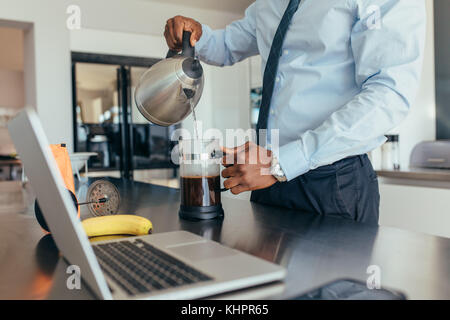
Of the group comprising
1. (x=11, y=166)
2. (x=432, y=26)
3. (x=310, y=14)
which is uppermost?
(x=432, y=26)

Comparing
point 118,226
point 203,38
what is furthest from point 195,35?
point 118,226

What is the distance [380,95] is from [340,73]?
0.69ft

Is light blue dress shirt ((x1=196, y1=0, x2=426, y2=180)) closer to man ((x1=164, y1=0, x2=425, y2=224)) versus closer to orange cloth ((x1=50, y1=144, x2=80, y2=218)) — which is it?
man ((x1=164, y1=0, x2=425, y2=224))

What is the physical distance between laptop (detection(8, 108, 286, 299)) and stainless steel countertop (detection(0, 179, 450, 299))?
4 cm

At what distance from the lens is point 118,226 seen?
2.56 ft

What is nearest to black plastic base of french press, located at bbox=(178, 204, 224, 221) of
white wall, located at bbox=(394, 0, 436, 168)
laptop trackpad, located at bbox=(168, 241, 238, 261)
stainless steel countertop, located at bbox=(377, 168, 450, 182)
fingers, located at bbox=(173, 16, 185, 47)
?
laptop trackpad, located at bbox=(168, 241, 238, 261)

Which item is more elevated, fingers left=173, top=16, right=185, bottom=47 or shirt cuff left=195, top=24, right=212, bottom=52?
shirt cuff left=195, top=24, right=212, bottom=52

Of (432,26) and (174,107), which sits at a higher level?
(432,26)

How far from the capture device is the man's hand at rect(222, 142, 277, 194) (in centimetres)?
84

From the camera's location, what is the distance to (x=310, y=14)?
1.10m
